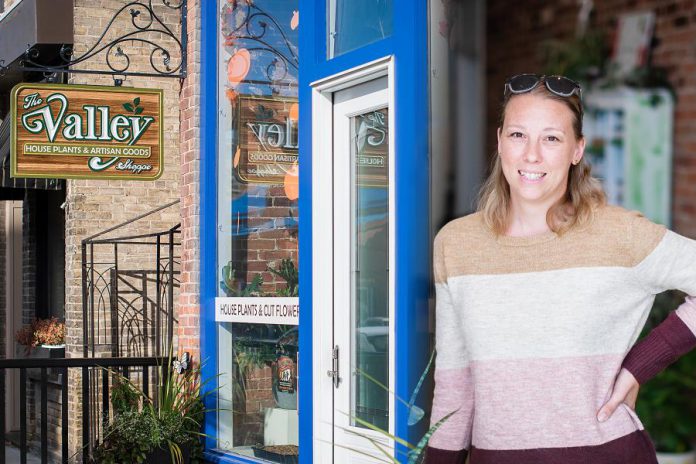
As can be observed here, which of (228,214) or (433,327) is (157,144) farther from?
(433,327)

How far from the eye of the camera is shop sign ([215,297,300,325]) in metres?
5.52

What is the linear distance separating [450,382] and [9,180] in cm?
820

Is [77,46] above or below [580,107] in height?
above

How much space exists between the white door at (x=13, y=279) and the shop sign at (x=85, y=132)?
24.4 ft

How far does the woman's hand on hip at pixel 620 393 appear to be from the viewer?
2.72 metres

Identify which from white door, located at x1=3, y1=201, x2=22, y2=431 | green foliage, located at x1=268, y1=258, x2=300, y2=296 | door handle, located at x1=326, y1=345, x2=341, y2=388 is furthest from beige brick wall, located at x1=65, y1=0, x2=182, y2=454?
door handle, located at x1=326, y1=345, x2=341, y2=388

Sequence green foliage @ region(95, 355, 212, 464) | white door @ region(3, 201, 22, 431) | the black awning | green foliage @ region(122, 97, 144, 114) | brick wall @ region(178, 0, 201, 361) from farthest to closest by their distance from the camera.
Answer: white door @ region(3, 201, 22, 431), the black awning, green foliage @ region(122, 97, 144, 114), brick wall @ region(178, 0, 201, 361), green foliage @ region(95, 355, 212, 464)

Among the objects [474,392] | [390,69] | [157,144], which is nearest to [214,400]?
[157,144]

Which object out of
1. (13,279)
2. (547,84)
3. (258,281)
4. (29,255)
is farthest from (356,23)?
(13,279)

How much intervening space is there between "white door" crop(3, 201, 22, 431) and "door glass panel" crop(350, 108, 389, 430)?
9679 millimetres

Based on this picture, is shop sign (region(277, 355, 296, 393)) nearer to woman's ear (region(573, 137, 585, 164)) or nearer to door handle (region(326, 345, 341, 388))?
door handle (region(326, 345, 341, 388))

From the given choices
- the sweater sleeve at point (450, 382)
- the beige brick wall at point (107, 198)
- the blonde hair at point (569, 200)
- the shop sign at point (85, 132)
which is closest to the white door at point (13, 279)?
the beige brick wall at point (107, 198)

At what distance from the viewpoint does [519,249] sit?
2799mm

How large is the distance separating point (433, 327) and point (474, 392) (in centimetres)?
134
